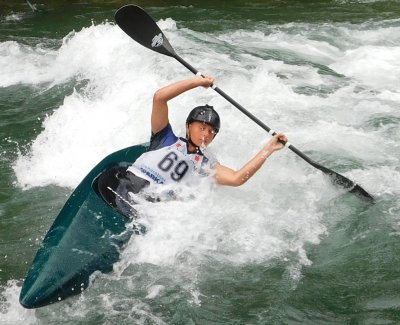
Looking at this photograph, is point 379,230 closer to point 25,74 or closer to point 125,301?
point 125,301

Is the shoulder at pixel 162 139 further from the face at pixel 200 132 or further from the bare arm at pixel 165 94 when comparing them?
the face at pixel 200 132

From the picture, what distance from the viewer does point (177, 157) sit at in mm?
4070

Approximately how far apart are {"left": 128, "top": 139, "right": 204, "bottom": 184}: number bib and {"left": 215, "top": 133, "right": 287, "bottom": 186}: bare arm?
19 centimetres

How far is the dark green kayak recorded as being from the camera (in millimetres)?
3363

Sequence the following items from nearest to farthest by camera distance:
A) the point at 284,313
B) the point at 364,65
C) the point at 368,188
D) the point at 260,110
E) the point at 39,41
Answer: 1. the point at 284,313
2. the point at 368,188
3. the point at 260,110
4. the point at 364,65
5. the point at 39,41

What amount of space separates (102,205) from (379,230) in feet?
7.21

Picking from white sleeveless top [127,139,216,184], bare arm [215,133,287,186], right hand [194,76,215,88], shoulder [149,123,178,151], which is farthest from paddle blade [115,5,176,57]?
bare arm [215,133,287,186]

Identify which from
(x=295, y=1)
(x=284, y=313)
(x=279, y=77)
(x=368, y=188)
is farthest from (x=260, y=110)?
(x=295, y=1)

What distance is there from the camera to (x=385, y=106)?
21.4 feet

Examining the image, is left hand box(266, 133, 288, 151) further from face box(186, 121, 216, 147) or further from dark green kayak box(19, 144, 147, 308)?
dark green kayak box(19, 144, 147, 308)

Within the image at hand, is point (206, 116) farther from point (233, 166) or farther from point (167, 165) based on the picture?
point (233, 166)

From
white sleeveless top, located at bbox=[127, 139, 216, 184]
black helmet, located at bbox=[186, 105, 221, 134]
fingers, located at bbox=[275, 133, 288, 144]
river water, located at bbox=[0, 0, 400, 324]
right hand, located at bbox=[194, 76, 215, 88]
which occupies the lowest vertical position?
river water, located at bbox=[0, 0, 400, 324]

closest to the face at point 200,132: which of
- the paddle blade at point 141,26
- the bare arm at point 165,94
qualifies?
the bare arm at point 165,94

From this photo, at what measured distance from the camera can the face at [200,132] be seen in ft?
13.2
